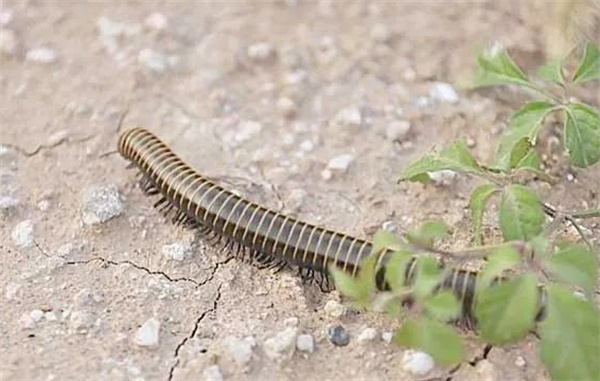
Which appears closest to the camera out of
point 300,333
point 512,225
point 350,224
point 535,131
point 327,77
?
point 512,225

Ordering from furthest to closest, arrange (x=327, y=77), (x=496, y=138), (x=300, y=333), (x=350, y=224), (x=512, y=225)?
(x=327, y=77) < (x=496, y=138) < (x=350, y=224) < (x=300, y=333) < (x=512, y=225)

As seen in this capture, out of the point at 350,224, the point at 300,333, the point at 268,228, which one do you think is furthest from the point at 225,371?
the point at 350,224

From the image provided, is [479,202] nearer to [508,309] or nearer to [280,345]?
[508,309]

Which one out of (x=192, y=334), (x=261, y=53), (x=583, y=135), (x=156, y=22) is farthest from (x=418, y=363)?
(x=156, y=22)

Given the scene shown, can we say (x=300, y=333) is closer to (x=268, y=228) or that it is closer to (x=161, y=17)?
(x=268, y=228)

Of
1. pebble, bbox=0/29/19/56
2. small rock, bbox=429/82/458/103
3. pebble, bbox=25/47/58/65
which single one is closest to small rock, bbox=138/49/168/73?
pebble, bbox=25/47/58/65

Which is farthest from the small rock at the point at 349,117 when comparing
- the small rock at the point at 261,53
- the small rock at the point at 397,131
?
the small rock at the point at 261,53

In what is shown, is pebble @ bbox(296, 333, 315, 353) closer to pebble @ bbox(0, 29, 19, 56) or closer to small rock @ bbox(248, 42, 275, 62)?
small rock @ bbox(248, 42, 275, 62)
